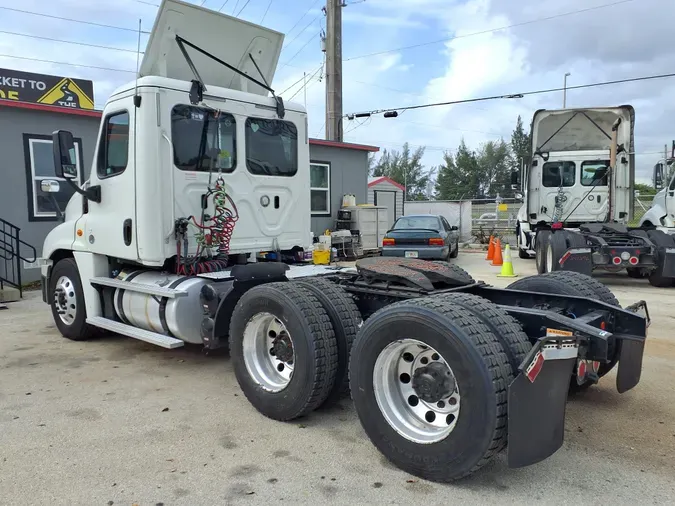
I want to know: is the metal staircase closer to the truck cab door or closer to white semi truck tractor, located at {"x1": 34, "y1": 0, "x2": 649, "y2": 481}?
white semi truck tractor, located at {"x1": 34, "y1": 0, "x2": 649, "y2": 481}

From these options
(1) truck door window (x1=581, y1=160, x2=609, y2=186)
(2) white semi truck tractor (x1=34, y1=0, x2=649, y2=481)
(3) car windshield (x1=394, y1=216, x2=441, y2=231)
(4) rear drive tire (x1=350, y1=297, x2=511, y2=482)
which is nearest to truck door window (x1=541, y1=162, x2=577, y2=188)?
(1) truck door window (x1=581, y1=160, x2=609, y2=186)

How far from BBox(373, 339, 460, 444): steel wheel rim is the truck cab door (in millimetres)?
3086

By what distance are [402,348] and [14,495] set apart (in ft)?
7.59

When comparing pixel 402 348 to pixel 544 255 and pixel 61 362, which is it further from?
pixel 544 255

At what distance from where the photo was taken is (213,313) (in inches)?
195

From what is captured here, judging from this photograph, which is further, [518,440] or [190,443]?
[190,443]

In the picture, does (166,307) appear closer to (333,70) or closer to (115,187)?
(115,187)

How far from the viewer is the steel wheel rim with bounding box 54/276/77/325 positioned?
6.41 m

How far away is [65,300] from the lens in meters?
6.53

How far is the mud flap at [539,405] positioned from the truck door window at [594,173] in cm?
1169

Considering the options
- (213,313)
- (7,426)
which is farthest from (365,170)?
(7,426)

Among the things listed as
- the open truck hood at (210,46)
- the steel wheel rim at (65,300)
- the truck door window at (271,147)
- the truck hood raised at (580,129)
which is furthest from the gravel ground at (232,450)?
the truck hood raised at (580,129)

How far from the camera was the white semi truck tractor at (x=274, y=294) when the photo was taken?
2.95m

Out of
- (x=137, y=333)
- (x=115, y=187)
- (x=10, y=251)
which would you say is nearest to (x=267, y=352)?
(x=137, y=333)
